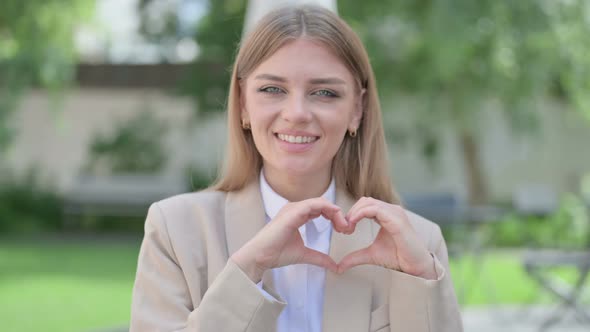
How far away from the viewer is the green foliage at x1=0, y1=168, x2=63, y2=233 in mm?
12922

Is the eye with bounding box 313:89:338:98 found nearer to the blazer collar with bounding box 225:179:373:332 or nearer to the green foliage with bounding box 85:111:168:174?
the blazer collar with bounding box 225:179:373:332

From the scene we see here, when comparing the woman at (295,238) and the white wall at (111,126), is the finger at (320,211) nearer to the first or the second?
the woman at (295,238)

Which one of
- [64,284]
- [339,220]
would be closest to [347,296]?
[339,220]

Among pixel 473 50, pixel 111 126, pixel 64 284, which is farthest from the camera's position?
pixel 111 126

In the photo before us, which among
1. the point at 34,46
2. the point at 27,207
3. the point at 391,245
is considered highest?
the point at 34,46

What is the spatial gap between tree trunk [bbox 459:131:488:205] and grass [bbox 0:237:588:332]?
1999mm

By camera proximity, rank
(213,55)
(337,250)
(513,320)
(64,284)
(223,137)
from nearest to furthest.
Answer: (337,250), (513,320), (64,284), (223,137), (213,55)

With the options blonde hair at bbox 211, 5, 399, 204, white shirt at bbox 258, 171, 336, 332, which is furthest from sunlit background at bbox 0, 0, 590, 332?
white shirt at bbox 258, 171, 336, 332

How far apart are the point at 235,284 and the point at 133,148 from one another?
12.6m

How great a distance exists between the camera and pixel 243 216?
189 centimetres

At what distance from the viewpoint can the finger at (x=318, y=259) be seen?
1.74 m

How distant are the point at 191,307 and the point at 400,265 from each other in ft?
1.45

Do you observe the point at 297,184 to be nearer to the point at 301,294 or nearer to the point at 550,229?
the point at 301,294

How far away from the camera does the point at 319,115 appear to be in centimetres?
177
